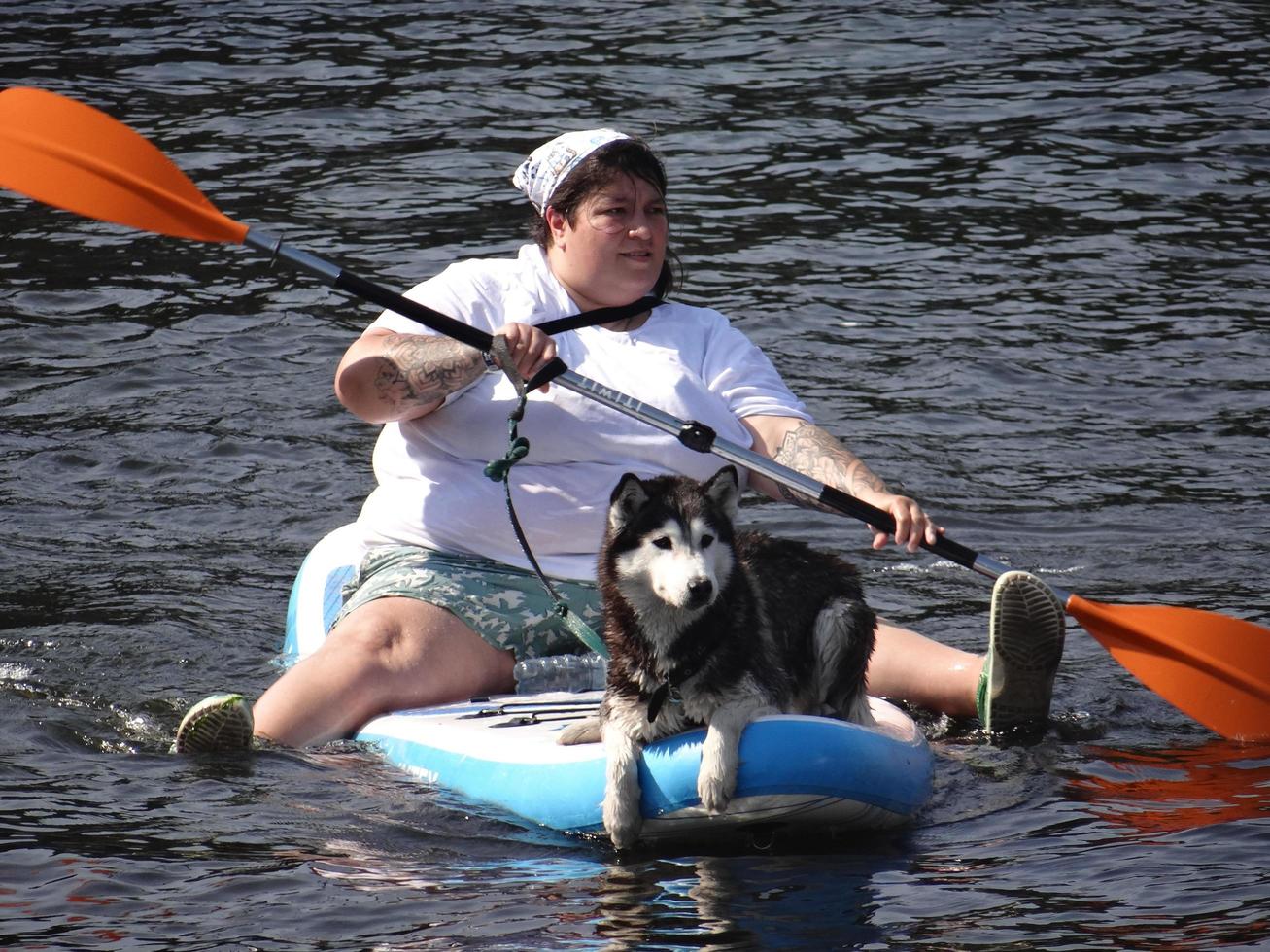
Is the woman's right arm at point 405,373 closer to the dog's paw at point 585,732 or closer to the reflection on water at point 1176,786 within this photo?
the dog's paw at point 585,732

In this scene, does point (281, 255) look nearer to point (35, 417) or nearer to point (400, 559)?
point (400, 559)

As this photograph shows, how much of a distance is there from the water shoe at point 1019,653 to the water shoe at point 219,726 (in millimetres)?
2053

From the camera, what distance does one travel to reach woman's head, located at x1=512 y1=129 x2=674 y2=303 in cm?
520

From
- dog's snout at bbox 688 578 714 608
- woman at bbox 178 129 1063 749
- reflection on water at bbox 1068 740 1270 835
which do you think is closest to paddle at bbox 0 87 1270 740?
reflection on water at bbox 1068 740 1270 835

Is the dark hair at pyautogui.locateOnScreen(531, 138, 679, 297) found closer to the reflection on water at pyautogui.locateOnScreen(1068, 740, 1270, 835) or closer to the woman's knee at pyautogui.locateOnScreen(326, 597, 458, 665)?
the woman's knee at pyautogui.locateOnScreen(326, 597, 458, 665)

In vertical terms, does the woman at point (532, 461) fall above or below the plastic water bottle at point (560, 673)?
above

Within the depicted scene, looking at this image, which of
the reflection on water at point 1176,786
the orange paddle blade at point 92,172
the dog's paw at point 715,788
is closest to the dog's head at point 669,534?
the dog's paw at point 715,788

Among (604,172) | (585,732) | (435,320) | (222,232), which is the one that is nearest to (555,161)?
(604,172)

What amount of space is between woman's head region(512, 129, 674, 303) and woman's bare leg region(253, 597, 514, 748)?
119 cm

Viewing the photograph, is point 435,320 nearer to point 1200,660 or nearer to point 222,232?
point 222,232

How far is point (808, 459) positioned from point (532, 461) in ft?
2.59

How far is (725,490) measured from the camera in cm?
426

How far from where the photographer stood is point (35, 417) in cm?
856

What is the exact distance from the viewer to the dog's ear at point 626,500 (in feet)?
13.6
